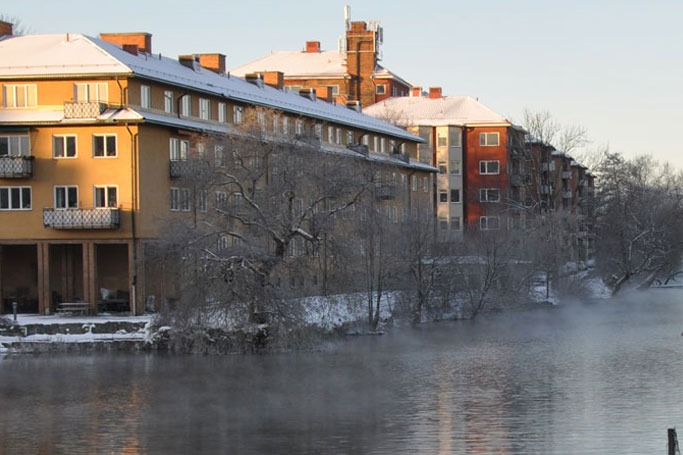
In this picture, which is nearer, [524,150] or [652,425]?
[652,425]

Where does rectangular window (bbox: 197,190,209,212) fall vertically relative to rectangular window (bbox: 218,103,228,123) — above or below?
below

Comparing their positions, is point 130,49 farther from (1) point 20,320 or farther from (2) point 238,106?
(1) point 20,320

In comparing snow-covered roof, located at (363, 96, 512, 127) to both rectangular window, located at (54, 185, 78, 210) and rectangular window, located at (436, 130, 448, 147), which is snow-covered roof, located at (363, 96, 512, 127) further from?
rectangular window, located at (54, 185, 78, 210)

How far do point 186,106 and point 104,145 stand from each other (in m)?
6.63

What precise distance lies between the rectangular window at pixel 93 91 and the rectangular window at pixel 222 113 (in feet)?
31.4

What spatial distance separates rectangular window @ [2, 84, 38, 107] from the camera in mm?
58281

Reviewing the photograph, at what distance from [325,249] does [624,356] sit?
48.9ft

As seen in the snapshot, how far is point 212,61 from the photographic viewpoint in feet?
246

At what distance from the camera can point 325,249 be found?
174ft

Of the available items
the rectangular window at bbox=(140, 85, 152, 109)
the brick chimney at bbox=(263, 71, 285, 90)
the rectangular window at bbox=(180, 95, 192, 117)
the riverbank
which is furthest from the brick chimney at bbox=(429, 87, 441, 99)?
the riverbank

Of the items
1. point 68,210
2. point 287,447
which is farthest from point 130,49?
point 287,447

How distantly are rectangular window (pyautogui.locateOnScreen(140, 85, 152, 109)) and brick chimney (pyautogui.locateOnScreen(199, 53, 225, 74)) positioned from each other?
15.6 m

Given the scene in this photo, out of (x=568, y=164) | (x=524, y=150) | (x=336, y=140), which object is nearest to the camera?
(x=336, y=140)

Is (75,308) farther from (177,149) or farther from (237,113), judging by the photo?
(237,113)
